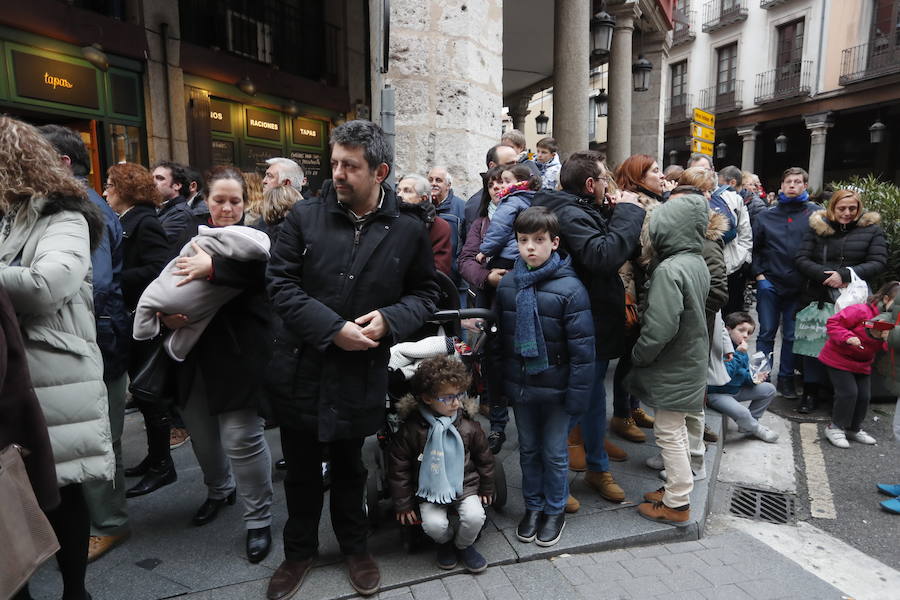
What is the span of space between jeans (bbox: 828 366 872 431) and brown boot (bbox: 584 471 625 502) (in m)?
2.54

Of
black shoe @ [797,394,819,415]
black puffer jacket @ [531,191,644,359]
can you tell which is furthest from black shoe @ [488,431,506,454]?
black shoe @ [797,394,819,415]

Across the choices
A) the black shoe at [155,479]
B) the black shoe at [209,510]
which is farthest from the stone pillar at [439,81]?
the black shoe at [209,510]

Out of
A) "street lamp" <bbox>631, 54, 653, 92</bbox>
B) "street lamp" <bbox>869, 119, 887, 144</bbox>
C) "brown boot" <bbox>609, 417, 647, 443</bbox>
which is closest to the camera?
"brown boot" <bbox>609, 417, 647, 443</bbox>

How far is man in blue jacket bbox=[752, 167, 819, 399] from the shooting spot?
5.82 metres

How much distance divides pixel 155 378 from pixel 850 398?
5.18 m

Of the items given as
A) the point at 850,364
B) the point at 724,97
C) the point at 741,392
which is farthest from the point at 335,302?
the point at 724,97

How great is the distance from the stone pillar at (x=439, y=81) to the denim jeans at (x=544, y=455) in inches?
115

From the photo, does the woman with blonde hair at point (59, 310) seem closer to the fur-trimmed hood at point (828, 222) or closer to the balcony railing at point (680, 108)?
the fur-trimmed hood at point (828, 222)

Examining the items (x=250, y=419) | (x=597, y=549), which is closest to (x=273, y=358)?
(x=250, y=419)

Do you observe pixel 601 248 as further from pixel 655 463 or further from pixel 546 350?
pixel 655 463

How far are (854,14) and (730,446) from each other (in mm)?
23049

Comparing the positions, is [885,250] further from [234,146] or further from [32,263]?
[234,146]

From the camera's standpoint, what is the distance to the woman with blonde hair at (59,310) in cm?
215

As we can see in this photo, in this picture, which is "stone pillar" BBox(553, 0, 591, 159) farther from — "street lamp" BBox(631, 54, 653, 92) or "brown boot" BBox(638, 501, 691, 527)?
"brown boot" BBox(638, 501, 691, 527)
